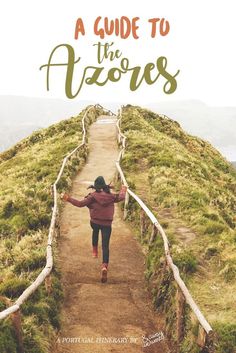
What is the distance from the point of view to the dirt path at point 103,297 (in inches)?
357

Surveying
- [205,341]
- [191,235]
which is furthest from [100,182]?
[205,341]

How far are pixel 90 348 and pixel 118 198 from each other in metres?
3.99

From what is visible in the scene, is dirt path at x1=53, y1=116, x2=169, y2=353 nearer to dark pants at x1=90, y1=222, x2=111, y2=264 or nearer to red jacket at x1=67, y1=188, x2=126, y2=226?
dark pants at x1=90, y1=222, x2=111, y2=264

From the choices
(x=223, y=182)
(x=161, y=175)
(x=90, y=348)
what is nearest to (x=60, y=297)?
(x=90, y=348)

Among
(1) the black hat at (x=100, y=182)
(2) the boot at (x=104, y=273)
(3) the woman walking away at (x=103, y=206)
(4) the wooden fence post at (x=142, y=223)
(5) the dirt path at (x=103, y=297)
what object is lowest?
(5) the dirt path at (x=103, y=297)

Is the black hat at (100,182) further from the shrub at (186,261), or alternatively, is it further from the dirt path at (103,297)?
the shrub at (186,261)

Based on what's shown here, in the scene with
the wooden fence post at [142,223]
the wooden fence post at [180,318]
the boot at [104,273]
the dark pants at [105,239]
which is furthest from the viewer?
the wooden fence post at [142,223]

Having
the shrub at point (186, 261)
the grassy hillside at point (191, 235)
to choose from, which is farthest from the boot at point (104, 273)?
the shrub at point (186, 261)

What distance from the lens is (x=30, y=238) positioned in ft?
44.5

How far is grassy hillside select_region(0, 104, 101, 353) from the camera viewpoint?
28.0 ft

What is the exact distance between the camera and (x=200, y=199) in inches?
664

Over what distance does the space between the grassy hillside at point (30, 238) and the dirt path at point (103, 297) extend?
0.43m

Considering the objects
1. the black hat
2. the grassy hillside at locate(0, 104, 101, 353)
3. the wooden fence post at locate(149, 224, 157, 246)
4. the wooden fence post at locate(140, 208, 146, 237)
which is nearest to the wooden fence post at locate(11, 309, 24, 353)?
the grassy hillside at locate(0, 104, 101, 353)

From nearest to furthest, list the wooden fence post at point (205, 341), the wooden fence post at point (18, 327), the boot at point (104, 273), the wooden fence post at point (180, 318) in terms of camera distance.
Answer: the wooden fence post at point (205, 341) < the wooden fence post at point (18, 327) < the wooden fence post at point (180, 318) < the boot at point (104, 273)
